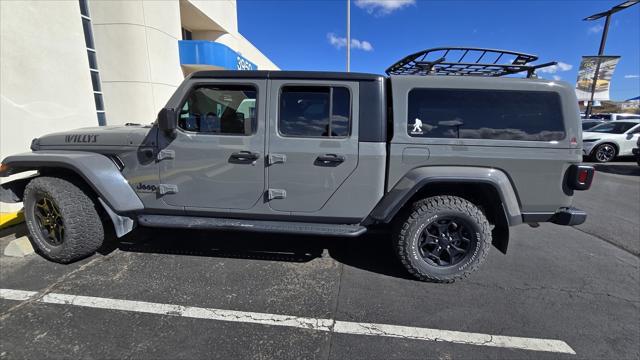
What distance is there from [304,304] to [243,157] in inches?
56.9

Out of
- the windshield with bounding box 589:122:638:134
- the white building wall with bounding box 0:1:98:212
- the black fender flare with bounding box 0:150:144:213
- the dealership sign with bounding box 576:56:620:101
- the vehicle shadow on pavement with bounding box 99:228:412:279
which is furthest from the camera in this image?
the dealership sign with bounding box 576:56:620:101

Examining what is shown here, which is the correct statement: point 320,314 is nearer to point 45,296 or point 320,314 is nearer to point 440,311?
point 440,311

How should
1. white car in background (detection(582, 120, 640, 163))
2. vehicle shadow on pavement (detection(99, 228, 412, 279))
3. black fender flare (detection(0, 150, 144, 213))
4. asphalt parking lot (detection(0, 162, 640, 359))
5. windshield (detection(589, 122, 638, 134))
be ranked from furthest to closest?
1. windshield (detection(589, 122, 638, 134))
2. white car in background (detection(582, 120, 640, 163))
3. vehicle shadow on pavement (detection(99, 228, 412, 279))
4. black fender flare (detection(0, 150, 144, 213))
5. asphalt parking lot (detection(0, 162, 640, 359))

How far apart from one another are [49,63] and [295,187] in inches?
215

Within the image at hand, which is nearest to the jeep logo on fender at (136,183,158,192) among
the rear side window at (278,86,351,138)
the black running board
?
the black running board

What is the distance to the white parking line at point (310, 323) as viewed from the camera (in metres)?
2.14

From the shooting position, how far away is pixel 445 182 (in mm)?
2678

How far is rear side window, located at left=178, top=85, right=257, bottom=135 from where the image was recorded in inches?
112

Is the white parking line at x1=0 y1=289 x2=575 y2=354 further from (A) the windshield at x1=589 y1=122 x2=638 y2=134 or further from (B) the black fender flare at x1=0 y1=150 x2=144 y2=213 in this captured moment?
(A) the windshield at x1=589 y1=122 x2=638 y2=134

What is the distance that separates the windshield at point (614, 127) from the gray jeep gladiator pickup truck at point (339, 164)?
11.4 meters

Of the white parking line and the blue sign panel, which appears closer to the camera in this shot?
the white parking line

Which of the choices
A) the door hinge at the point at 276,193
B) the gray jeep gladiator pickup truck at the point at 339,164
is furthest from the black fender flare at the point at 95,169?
the door hinge at the point at 276,193

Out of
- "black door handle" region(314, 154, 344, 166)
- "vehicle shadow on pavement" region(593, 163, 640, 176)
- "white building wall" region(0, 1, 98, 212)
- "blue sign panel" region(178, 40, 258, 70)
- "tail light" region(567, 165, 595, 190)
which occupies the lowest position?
"vehicle shadow on pavement" region(593, 163, 640, 176)

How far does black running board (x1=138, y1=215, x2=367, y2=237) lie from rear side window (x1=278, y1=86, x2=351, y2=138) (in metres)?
0.89
